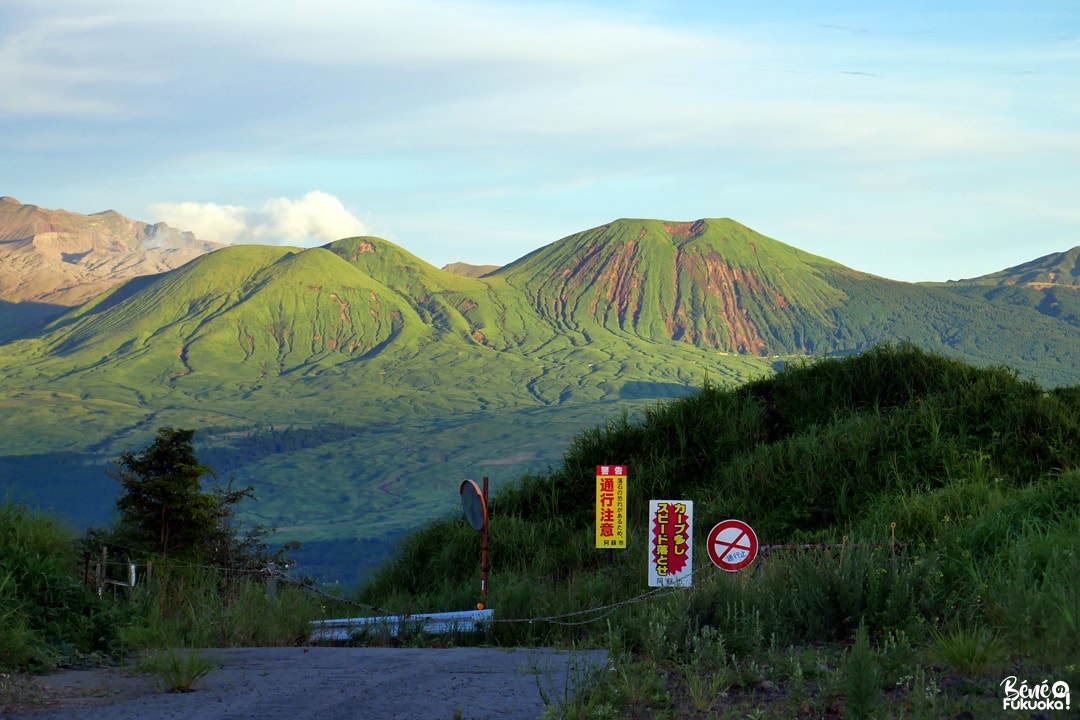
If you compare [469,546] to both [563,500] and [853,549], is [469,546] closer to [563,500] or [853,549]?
[563,500]

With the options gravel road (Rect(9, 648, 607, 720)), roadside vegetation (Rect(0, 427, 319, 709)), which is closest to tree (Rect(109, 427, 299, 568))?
roadside vegetation (Rect(0, 427, 319, 709))

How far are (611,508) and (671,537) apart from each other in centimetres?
350

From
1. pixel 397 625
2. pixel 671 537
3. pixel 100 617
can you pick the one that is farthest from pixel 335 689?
pixel 671 537

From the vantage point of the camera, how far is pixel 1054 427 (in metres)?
19.6

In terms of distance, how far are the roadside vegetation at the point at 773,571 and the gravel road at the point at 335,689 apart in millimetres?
339

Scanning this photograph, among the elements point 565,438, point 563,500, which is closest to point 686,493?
point 563,500

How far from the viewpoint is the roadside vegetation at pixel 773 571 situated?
6.98 m

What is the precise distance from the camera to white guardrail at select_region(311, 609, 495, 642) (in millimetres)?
12484

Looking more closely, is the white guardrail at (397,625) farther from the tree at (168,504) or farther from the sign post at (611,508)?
the tree at (168,504)

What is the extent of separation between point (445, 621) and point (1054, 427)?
1142cm

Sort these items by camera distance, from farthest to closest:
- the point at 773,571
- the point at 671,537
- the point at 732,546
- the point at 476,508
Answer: the point at 476,508, the point at 671,537, the point at 732,546, the point at 773,571

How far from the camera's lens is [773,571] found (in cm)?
989
